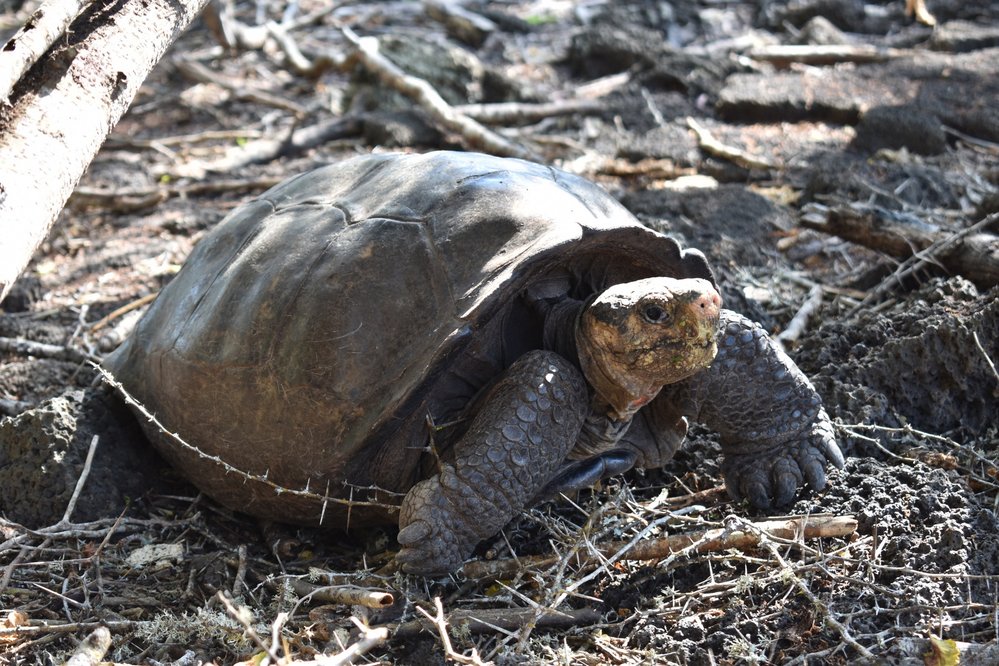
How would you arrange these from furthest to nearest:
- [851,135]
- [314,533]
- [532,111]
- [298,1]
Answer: [298,1] → [532,111] → [851,135] → [314,533]

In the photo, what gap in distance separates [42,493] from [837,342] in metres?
2.88

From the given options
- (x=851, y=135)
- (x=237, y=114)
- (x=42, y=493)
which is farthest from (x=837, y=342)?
(x=237, y=114)

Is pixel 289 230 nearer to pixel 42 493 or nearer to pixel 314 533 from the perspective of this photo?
pixel 314 533

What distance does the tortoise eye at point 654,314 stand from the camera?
2.74 m

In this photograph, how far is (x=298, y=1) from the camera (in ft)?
37.0

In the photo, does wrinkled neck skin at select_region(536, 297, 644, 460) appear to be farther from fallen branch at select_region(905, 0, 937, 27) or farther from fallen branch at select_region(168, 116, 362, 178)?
fallen branch at select_region(905, 0, 937, 27)

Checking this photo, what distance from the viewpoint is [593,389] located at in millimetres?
3076

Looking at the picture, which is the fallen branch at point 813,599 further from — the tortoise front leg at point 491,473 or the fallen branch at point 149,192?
the fallen branch at point 149,192

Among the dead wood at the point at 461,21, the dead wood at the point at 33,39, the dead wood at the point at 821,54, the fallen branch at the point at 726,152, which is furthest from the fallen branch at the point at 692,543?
the dead wood at the point at 461,21

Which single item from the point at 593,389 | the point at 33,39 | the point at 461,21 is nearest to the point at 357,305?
the point at 593,389

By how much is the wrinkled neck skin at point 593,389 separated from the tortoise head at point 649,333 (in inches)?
0.5

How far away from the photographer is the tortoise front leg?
9.22 feet

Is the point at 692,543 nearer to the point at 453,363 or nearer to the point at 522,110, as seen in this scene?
the point at 453,363

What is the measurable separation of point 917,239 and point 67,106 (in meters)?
3.28
